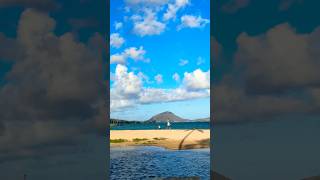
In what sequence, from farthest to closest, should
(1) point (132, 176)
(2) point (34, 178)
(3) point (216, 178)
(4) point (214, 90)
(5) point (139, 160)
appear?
(5) point (139, 160) → (1) point (132, 176) → (4) point (214, 90) → (3) point (216, 178) → (2) point (34, 178)

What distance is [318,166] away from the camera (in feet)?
29.3

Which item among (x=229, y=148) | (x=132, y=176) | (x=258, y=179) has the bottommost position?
(x=132, y=176)

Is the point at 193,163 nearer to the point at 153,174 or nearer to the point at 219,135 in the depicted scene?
the point at 153,174

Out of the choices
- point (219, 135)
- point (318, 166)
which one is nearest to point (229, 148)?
point (219, 135)

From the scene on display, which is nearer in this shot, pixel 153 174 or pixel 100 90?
pixel 100 90

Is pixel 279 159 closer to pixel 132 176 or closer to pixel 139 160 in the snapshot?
pixel 132 176

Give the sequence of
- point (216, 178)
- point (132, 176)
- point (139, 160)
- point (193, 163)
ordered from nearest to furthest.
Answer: point (216, 178) < point (132, 176) < point (193, 163) < point (139, 160)

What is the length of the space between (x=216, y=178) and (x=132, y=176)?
1100cm

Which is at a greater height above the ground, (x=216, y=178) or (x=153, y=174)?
(x=216, y=178)

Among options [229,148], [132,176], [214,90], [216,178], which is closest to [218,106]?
[214,90]

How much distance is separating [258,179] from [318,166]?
1.32m

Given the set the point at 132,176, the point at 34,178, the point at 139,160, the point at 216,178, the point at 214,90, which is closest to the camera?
the point at 34,178

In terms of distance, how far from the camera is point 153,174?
20.2 metres

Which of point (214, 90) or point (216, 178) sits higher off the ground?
point (214, 90)
